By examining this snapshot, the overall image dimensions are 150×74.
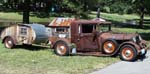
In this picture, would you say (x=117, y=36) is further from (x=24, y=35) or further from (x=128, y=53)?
(x=24, y=35)

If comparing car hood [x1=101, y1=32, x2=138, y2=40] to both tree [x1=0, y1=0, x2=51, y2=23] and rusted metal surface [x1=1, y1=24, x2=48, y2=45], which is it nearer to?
rusted metal surface [x1=1, y1=24, x2=48, y2=45]

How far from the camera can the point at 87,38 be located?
15102 mm

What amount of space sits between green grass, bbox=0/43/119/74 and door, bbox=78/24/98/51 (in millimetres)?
544

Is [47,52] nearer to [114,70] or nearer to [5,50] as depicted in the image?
[5,50]

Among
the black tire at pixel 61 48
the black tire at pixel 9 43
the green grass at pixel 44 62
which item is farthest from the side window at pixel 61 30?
the black tire at pixel 9 43

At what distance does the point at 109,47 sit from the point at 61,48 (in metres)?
1.74

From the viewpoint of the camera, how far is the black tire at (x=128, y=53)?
1427 cm

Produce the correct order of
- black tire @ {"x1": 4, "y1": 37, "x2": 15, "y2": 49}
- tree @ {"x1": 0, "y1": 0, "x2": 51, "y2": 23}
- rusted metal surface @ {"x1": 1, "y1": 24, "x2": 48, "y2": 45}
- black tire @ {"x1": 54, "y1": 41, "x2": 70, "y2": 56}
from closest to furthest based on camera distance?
black tire @ {"x1": 54, "y1": 41, "x2": 70, "y2": 56}
rusted metal surface @ {"x1": 1, "y1": 24, "x2": 48, "y2": 45}
black tire @ {"x1": 4, "y1": 37, "x2": 15, "y2": 49}
tree @ {"x1": 0, "y1": 0, "x2": 51, "y2": 23}

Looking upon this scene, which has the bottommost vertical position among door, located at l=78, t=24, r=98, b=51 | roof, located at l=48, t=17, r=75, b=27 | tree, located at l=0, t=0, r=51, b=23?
door, located at l=78, t=24, r=98, b=51

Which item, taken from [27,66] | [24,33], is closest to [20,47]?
[24,33]

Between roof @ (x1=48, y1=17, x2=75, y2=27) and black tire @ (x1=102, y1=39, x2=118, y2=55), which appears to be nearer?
black tire @ (x1=102, y1=39, x2=118, y2=55)

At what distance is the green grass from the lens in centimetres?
1184

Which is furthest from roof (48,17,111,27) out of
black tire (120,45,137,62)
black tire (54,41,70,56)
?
black tire (120,45,137,62)

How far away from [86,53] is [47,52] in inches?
59.4
